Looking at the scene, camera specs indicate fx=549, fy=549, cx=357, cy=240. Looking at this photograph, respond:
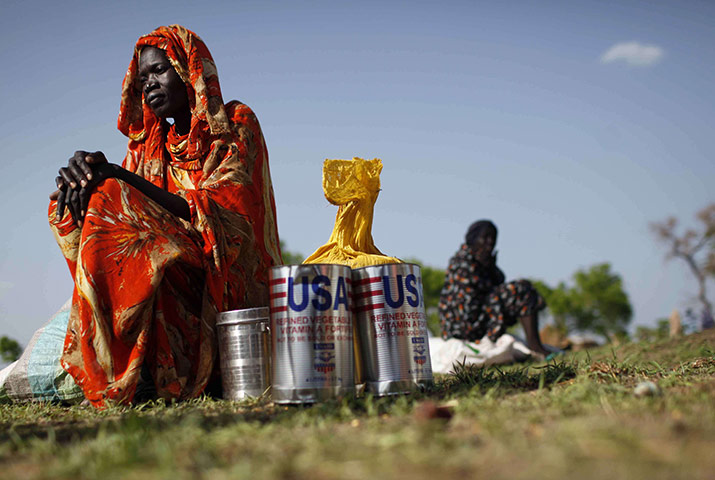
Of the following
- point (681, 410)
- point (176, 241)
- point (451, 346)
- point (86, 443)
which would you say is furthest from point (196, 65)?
point (451, 346)

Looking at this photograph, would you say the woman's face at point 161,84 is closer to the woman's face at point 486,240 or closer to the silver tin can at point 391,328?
the silver tin can at point 391,328

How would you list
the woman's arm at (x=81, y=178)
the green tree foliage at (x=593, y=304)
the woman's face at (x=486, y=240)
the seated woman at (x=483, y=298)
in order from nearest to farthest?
the woman's arm at (x=81, y=178) → the seated woman at (x=483, y=298) → the woman's face at (x=486, y=240) → the green tree foliage at (x=593, y=304)

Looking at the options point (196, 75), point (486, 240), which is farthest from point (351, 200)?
point (486, 240)

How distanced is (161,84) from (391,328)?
2.57 metres

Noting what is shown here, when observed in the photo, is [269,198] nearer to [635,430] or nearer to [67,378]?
[67,378]

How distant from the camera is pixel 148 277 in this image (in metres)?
3.07

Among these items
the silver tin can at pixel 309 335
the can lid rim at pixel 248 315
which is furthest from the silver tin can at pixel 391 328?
the can lid rim at pixel 248 315

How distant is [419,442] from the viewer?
4.87 feet

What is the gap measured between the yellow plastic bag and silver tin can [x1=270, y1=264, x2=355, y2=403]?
1.76 metres

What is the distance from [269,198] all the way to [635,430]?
3.08 m

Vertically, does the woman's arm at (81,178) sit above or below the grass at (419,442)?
above

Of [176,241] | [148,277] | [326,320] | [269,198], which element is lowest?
[326,320]

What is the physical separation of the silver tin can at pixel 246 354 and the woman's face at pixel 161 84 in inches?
70.1

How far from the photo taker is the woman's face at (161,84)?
13.0ft
